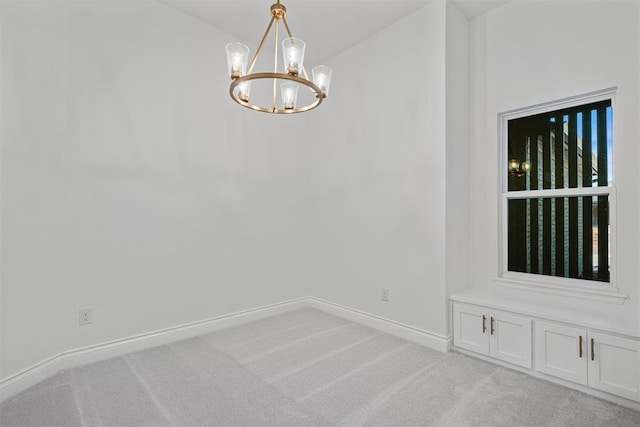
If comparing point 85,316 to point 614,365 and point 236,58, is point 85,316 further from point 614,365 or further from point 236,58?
point 614,365

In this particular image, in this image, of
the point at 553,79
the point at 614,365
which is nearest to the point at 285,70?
the point at 553,79

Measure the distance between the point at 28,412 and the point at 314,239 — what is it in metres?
2.91

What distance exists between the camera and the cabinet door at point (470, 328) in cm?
264

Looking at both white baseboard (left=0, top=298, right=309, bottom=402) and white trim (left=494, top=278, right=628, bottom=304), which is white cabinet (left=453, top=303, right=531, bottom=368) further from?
white baseboard (left=0, top=298, right=309, bottom=402)

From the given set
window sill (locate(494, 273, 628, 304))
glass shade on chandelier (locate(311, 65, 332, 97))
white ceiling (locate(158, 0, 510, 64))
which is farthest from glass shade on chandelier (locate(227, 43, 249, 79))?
window sill (locate(494, 273, 628, 304))

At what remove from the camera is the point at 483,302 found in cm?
264

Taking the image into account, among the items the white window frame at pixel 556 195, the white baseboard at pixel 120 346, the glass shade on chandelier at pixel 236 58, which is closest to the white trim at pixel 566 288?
the white window frame at pixel 556 195

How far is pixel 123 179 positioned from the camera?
2742mm

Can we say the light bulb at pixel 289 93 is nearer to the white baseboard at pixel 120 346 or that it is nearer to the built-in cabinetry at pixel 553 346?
the built-in cabinetry at pixel 553 346

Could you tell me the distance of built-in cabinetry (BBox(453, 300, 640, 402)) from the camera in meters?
2.02

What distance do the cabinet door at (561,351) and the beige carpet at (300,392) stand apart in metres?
0.11

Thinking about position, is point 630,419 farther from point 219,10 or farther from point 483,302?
point 219,10

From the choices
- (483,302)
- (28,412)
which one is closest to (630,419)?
(483,302)

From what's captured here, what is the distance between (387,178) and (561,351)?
77.4 inches
